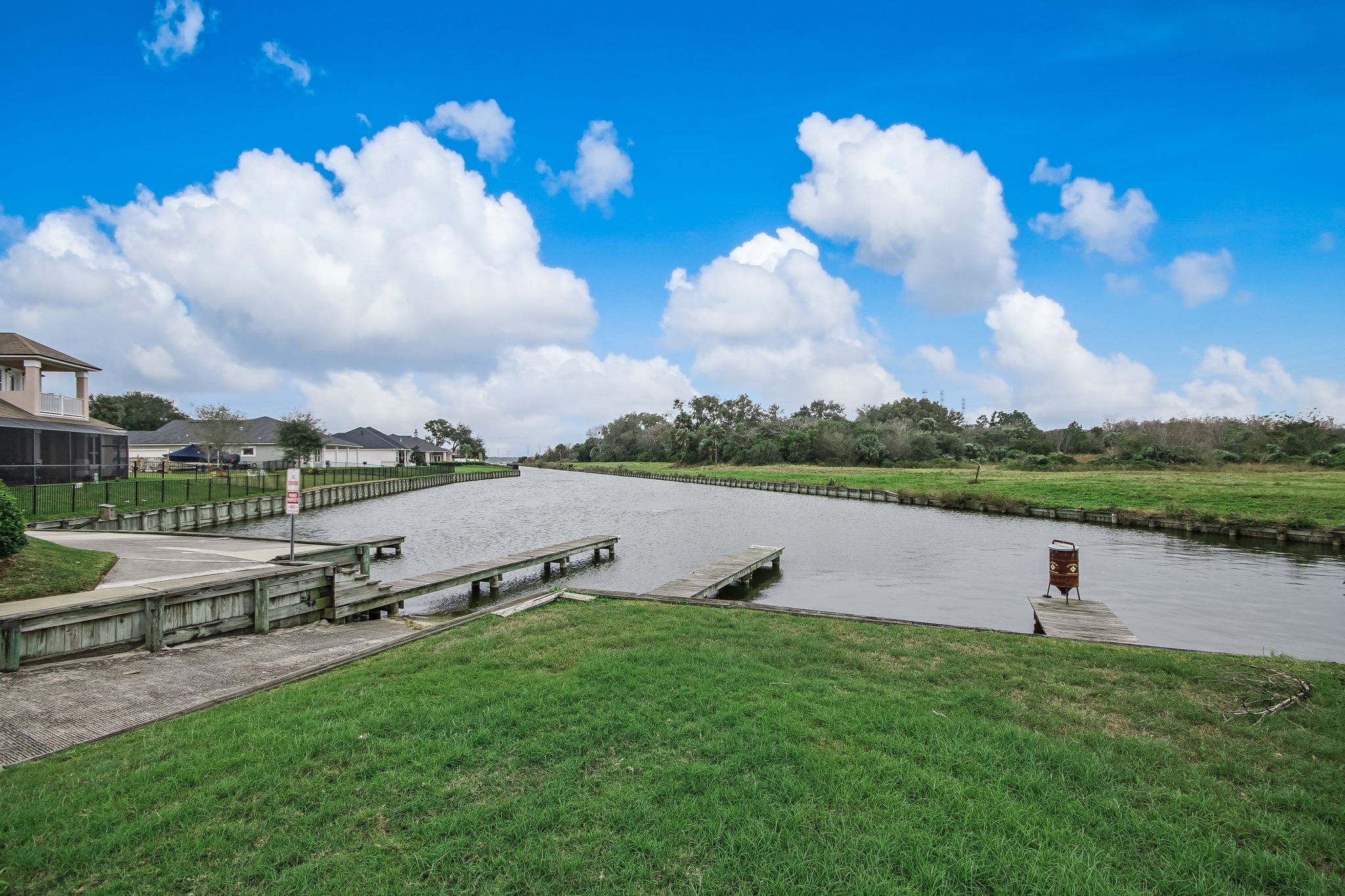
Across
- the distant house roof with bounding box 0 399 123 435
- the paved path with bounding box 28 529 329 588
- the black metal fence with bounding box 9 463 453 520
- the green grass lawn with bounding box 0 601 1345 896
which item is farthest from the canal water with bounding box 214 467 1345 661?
the distant house roof with bounding box 0 399 123 435

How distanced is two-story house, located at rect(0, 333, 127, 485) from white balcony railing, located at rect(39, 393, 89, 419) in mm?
28

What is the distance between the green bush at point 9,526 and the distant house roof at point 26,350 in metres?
24.2

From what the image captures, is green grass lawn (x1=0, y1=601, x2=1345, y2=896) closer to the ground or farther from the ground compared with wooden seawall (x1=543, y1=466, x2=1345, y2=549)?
farther from the ground

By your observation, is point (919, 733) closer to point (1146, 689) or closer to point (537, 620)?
point (1146, 689)

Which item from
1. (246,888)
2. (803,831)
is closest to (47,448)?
(246,888)

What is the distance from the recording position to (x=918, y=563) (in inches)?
755

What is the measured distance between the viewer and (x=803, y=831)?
11.3 feet

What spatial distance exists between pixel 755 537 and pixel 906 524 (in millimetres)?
9717

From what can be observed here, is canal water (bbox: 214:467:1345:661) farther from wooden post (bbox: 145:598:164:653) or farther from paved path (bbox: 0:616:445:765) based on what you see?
wooden post (bbox: 145:598:164:653)

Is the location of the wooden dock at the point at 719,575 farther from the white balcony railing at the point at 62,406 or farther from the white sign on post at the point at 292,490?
the white balcony railing at the point at 62,406

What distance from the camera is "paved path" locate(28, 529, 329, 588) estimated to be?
30.5 ft

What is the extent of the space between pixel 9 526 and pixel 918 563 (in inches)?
780

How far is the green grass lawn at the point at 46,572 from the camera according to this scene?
7418 millimetres

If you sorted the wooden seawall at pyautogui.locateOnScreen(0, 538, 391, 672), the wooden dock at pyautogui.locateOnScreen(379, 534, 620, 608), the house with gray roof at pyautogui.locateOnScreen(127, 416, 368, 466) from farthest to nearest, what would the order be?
the house with gray roof at pyautogui.locateOnScreen(127, 416, 368, 466)
the wooden dock at pyautogui.locateOnScreen(379, 534, 620, 608)
the wooden seawall at pyautogui.locateOnScreen(0, 538, 391, 672)
